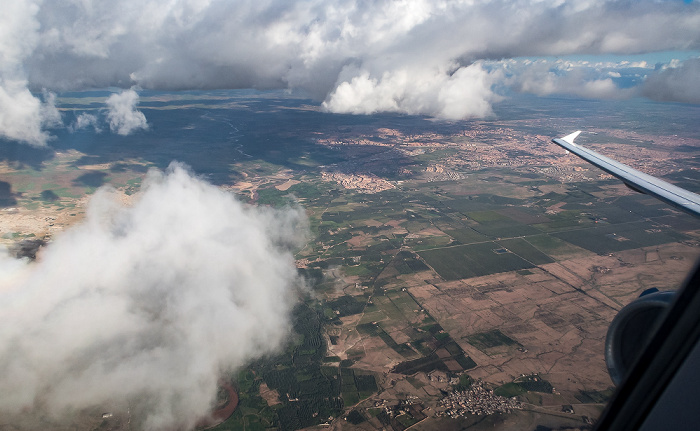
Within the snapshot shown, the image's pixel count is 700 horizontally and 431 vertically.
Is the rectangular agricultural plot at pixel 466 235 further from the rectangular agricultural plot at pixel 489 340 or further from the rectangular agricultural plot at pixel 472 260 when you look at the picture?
the rectangular agricultural plot at pixel 489 340

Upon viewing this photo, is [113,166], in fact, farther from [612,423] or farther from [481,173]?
[612,423]

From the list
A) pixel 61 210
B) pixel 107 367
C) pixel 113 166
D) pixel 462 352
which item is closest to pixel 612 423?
pixel 462 352

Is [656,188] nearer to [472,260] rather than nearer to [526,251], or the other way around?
[472,260]

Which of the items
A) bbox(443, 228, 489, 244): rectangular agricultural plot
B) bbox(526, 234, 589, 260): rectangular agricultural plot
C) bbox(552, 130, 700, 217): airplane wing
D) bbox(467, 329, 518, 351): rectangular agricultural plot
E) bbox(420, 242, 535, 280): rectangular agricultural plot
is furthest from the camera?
bbox(443, 228, 489, 244): rectangular agricultural plot

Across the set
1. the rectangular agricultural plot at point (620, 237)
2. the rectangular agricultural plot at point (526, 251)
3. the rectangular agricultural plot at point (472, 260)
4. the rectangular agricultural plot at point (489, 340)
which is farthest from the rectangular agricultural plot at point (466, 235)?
the rectangular agricultural plot at point (489, 340)

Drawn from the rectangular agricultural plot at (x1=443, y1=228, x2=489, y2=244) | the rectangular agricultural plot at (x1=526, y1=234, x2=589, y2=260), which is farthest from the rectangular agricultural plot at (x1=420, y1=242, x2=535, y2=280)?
the rectangular agricultural plot at (x1=526, y1=234, x2=589, y2=260)

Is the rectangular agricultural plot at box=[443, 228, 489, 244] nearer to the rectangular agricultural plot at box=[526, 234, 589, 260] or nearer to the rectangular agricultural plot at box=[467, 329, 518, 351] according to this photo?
the rectangular agricultural plot at box=[526, 234, 589, 260]

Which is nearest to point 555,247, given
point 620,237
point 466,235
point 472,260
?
point 620,237

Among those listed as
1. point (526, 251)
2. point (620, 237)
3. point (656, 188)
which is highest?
point (656, 188)

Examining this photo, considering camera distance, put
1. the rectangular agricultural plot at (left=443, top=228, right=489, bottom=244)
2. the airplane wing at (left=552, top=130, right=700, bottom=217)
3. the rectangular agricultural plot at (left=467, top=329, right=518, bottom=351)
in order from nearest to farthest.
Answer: the airplane wing at (left=552, top=130, right=700, bottom=217) < the rectangular agricultural plot at (left=467, top=329, right=518, bottom=351) < the rectangular agricultural plot at (left=443, top=228, right=489, bottom=244)
